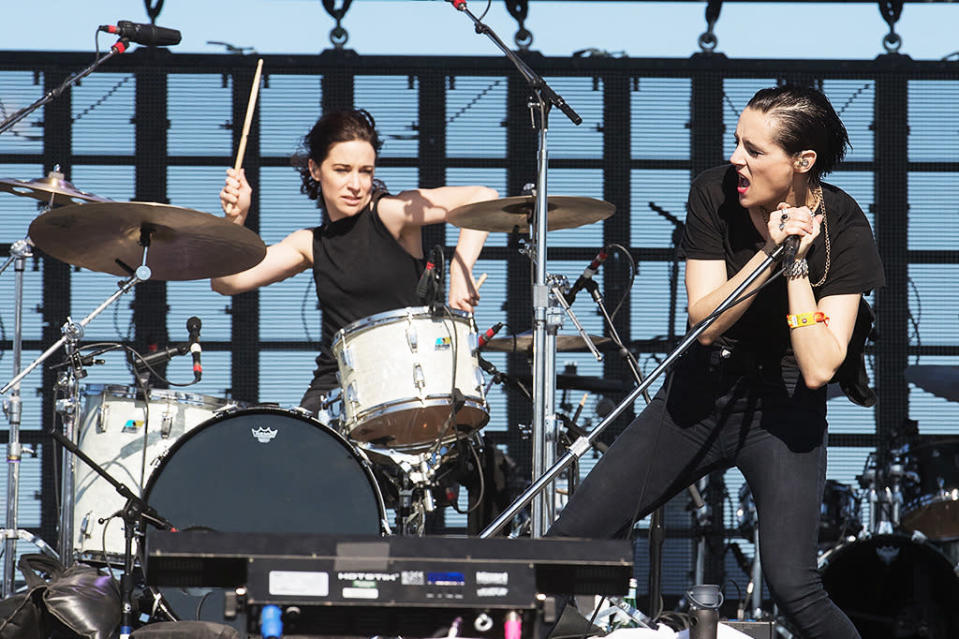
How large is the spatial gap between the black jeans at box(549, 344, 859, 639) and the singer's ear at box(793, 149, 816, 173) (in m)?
0.50

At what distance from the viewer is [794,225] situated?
2.72 m

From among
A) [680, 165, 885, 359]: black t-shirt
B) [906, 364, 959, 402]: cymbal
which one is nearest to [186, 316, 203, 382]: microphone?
[680, 165, 885, 359]: black t-shirt

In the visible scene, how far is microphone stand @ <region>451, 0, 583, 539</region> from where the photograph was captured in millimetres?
4117

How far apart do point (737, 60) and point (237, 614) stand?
591cm

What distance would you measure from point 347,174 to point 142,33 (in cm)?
102

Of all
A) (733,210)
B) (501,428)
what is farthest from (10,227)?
(733,210)

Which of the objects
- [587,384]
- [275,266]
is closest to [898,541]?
[587,384]

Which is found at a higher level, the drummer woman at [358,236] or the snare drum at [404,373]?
the drummer woman at [358,236]

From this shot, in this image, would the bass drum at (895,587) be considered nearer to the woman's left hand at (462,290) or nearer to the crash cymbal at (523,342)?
the crash cymbal at (523,342)

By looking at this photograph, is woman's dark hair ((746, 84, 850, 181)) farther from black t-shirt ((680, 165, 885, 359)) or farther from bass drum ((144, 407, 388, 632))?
bass drum ((144, 407, 388, 632))

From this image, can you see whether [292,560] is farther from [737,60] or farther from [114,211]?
[737,60]

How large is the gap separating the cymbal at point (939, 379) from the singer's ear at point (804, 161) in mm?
3106

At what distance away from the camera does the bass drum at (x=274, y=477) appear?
4516 mm

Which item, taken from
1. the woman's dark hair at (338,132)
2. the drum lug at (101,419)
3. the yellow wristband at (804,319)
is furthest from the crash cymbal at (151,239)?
the yellow wristband at (804,319)
